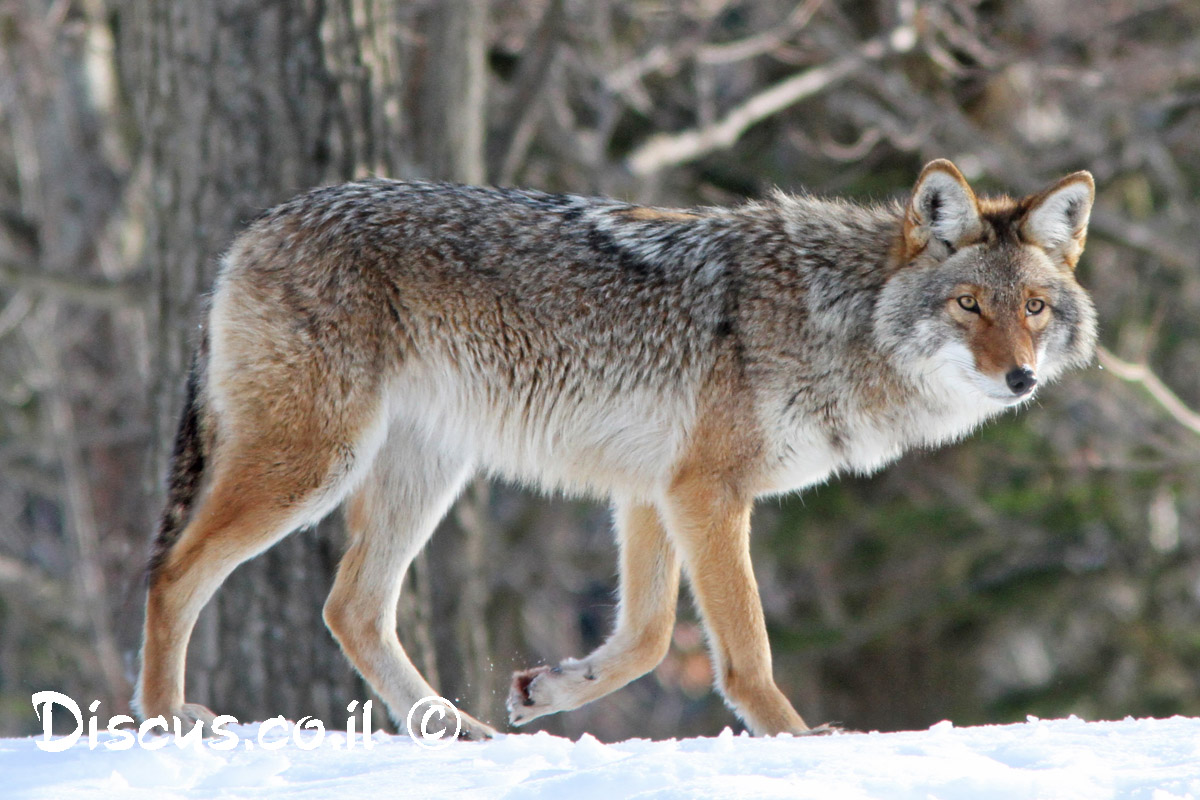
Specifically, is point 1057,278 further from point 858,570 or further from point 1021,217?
point 858,570

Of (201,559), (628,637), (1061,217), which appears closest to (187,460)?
(201,559)

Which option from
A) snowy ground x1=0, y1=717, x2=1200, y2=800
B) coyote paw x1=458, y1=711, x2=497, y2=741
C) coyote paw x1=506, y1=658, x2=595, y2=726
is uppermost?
snowy ground x1=0, y1=717, x2=1200, y2=800

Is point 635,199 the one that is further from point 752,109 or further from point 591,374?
point 591,374

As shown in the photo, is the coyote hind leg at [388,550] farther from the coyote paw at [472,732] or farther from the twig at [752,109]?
the twig at [752,109]

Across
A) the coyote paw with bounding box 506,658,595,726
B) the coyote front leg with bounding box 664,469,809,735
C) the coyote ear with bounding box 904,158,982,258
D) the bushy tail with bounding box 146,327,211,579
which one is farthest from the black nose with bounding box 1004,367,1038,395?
the bushy tail with bounding box 146,327,211,579

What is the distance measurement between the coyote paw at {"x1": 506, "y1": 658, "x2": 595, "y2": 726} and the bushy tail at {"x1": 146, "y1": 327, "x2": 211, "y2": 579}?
1396 mm

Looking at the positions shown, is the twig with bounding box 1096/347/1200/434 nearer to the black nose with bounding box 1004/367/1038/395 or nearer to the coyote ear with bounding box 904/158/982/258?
the coyote ear with bounding box 904/158/982/258

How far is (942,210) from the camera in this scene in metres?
5.47

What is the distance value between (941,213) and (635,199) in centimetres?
450

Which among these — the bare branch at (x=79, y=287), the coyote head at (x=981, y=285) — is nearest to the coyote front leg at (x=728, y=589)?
the coyote head at (x=981, y=285)

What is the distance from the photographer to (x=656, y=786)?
344 cm

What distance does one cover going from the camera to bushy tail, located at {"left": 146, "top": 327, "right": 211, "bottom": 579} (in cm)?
527

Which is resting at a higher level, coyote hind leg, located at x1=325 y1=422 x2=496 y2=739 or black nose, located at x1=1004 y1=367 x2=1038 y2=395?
black nose, located at x1=1004 y1=367 x2=1038 y2=395

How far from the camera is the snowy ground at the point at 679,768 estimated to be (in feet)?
11.2
